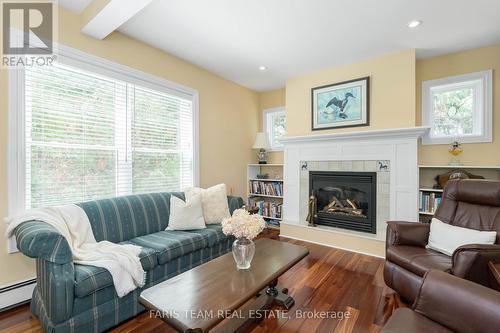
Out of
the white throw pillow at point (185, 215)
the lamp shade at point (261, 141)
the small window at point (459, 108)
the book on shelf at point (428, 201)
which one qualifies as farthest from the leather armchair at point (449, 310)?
the lamp shade at point (261, 141)

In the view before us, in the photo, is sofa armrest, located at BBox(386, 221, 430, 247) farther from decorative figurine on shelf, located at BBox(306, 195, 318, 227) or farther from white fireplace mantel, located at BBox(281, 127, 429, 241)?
decorative figurine on shelf, located at BBox(306, 195, 318, 227)

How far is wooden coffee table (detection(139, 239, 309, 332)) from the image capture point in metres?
1.14

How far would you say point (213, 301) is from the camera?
126 cm

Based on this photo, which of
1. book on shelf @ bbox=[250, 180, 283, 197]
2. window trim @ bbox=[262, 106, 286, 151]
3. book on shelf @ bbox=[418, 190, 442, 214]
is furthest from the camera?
window trim @ bbox=[262, 106, 286, 151]

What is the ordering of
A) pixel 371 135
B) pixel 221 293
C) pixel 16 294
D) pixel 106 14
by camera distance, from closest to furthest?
1. pixel 221 293
2. pixel 16 294
3. pixel 106 14
4. pixel 371 135

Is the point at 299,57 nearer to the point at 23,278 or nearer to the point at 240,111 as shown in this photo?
the point at 240,111

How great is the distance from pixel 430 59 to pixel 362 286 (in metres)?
3.13

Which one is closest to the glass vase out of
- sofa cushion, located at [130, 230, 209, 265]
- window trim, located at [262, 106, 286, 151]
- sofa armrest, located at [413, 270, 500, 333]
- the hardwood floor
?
the hardwood floor

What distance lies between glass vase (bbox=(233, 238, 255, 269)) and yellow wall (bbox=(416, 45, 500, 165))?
292 cm

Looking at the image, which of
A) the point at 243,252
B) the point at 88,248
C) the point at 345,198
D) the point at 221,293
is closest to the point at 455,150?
the point at 345,198

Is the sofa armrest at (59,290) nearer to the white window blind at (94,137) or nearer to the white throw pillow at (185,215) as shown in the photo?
the white window blind at (94,137)

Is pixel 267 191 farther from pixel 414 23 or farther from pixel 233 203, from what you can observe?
pixel 414 23

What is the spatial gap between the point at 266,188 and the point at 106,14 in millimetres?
3312

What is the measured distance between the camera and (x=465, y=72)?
302cm
